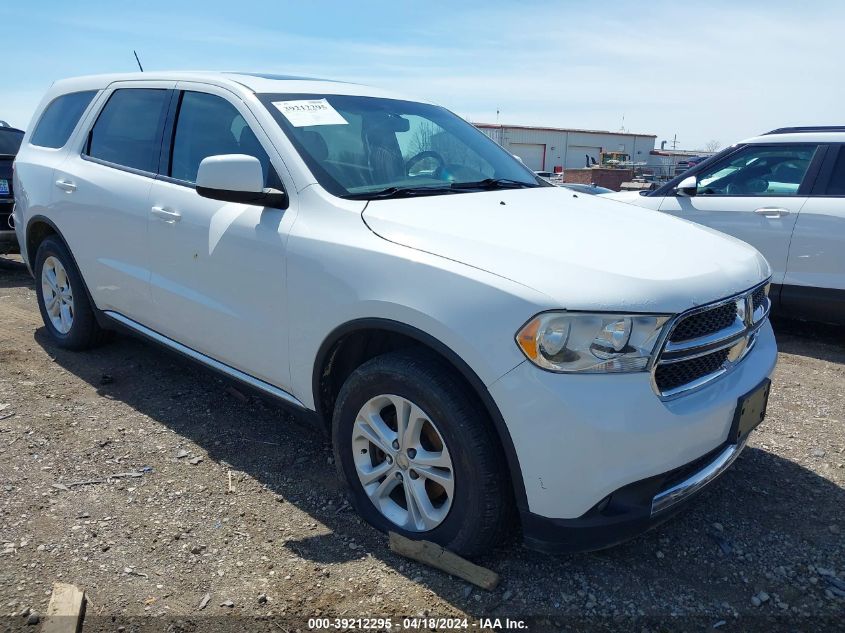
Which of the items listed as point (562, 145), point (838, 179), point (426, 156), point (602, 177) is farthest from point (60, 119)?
point (562, 145)

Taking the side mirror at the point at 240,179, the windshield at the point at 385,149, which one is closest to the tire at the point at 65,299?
the side mirror at the point at 240,179

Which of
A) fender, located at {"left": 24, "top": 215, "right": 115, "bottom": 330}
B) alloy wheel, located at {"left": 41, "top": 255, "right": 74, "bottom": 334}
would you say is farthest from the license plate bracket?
alloy wheel, located at {"left": 41, "top": 255, "right": 74, "bottom": 334}

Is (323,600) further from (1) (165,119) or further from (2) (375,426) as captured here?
(1) (165,119)

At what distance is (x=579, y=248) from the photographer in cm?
240

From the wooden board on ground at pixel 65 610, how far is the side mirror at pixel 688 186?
17.4ft

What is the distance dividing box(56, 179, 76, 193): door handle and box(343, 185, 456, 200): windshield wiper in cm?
239

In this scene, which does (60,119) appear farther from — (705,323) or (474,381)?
(705,323)

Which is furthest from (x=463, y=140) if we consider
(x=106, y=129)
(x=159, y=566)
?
(x=159, y=566)

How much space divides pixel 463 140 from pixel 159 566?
2.62 metres

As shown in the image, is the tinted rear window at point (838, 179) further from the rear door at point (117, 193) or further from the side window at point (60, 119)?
the side window at point (60, 119)

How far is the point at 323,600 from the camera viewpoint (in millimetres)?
2400

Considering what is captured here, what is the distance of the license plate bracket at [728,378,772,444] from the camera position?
2.42m

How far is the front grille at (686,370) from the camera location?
223cm

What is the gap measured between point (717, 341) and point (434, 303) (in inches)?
39.9
